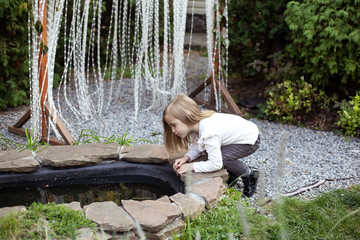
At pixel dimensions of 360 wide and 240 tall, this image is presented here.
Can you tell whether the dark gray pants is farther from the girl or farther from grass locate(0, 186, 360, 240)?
grass locate(0, 186, 360, 240)

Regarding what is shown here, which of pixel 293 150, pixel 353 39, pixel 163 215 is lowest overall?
pixel 293 150

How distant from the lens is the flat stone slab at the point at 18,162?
3127 millimetres

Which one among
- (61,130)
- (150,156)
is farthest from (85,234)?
(61,130)

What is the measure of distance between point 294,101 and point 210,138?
230 centimetres

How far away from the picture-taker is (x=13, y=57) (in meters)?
5.15

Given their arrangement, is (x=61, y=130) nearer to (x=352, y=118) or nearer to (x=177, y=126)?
(x=177, y=126)

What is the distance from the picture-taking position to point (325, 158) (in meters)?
3.89

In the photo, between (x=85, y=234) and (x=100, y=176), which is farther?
(x=100, y=176)

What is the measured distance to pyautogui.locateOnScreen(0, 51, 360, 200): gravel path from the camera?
3.43 metres

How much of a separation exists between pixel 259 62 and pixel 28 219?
13.3ft

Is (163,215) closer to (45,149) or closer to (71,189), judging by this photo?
(71,189)

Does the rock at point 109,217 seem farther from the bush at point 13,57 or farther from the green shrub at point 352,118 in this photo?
the bush at point 13,57

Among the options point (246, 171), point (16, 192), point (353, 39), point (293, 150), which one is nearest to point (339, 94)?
point (353, 39)

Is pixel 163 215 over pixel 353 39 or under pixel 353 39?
under
